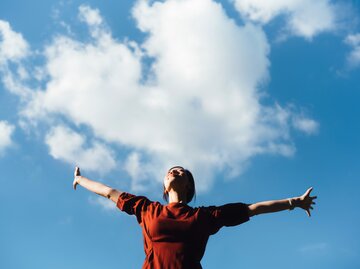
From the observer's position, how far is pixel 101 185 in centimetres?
586

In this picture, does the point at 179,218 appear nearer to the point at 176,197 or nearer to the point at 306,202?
the point at 176,197

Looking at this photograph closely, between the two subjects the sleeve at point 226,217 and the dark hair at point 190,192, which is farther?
the dark hair at point 190,192

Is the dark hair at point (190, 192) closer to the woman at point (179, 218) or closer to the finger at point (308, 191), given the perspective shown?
the woman at point (179, 218)

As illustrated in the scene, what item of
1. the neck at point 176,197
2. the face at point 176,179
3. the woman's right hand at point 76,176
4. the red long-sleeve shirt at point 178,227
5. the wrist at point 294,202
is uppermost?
the woman's right hand at point 76,176

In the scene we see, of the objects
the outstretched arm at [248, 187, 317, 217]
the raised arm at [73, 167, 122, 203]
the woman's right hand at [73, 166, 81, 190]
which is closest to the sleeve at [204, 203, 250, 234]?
the outstretched arm at [248, 187, 317, 217]

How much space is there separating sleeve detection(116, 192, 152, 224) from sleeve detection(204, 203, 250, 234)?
0.87 meters

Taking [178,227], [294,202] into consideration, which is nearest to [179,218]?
[178,227]

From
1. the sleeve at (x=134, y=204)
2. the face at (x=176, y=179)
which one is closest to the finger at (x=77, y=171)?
the sleeve at (x=134, y=204)

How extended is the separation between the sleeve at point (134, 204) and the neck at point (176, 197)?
0.35 m

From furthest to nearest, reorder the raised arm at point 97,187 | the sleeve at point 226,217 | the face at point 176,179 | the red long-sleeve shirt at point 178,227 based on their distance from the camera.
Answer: the face at point 176,179
the raised arm at point 97,187
the sleeve at point 226,217
the red long-sleeve shirt at point 178,227

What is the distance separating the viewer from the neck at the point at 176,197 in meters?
5.71

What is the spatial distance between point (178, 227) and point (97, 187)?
152cm

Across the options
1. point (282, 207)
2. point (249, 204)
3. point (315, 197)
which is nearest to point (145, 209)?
point (249, 204)

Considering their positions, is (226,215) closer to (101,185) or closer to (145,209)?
(145,209)
